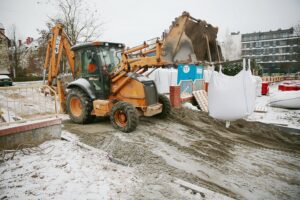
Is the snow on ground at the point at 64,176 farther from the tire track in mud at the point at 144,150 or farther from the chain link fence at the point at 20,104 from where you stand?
the chain link fence at the point at 20,104

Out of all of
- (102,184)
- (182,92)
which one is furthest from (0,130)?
(182,92)

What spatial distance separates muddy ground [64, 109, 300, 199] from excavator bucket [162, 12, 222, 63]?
222 centimetres

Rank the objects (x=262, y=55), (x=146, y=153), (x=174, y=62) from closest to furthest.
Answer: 1. (x=146, y=153)
2. (x=174, y=62)
3. (x=262, y=55)

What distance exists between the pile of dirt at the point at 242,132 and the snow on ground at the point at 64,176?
3.51 meters

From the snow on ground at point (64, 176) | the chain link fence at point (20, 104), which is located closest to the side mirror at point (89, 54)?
the chain link fence at point (20, 104)

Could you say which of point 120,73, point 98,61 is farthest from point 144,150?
point 98,61

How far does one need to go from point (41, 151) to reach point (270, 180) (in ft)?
15.6

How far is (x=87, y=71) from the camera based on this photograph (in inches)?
294

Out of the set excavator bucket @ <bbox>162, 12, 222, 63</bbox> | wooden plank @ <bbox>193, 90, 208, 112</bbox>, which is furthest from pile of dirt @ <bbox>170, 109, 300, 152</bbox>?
excavator bucket @ <bbox>162, 12, 222, 63</bbox>

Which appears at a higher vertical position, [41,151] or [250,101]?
[250,101]

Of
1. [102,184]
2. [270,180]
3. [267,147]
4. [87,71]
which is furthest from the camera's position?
A: [87,71]

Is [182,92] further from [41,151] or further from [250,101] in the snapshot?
[41,151]

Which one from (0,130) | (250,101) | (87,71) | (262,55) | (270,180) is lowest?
(270,180)

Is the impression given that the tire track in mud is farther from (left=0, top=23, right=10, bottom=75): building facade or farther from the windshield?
(left=0, top=23, right=10, bottom=75): building facade
